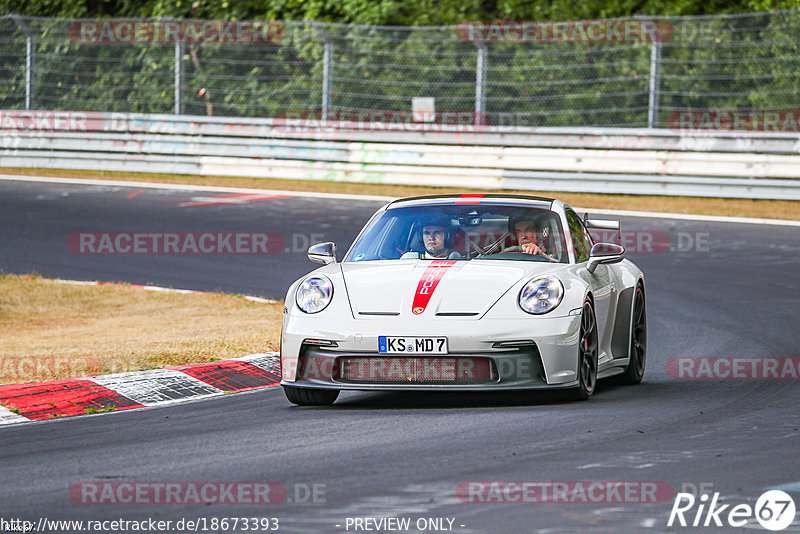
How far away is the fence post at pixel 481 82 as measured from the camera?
71.2ft

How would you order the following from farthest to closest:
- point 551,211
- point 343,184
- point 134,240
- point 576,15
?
point 576,15, point 343,184, point 134,240, point 551,211

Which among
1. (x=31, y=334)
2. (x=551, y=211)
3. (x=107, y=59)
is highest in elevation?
(x=107, y=59)

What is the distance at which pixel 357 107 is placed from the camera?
2298 cm

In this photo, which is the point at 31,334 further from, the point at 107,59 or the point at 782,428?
the point at 107,59

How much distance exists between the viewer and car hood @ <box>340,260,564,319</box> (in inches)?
290

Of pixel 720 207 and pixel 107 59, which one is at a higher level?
pixel 107 59

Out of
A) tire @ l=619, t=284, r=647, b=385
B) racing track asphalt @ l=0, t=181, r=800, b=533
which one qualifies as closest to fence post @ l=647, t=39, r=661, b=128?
racing track asphalt @ l=0, t=181, r=800, b=533

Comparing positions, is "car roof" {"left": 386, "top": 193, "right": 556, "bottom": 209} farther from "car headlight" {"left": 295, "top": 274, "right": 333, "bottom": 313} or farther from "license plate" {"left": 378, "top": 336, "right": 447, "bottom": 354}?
"license plate" {"left": 378, "top": 336, "right": 447, "bottom": 354}

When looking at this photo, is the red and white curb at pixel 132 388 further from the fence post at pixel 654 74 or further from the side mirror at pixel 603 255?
the fence post at pixel 654 74

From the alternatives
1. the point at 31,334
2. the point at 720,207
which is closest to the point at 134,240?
the point at 31,334

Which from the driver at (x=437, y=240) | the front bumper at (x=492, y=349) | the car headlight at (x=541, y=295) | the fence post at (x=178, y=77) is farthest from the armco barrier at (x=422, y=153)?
the front bumper at (x=492, y=349)

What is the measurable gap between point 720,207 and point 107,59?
1180 centimetres

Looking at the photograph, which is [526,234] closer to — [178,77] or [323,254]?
[323,254]

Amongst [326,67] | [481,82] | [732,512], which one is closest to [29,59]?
[326,67]
